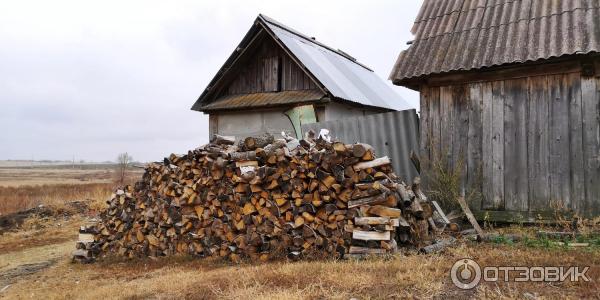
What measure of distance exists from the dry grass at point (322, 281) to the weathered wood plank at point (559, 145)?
1.78 meters

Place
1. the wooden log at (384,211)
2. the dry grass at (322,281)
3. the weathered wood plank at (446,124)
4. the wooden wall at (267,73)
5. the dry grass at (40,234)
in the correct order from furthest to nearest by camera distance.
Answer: the wooden wall at (267,73), the dry grass at (40,234), the weathered wood plank at (446,124), the wooden log at (384,211), the dry grass at (322,281)

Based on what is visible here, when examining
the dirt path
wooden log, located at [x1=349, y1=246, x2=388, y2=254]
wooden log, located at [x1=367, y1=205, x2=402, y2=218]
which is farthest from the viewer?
the dirt path

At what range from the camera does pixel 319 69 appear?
1248 centimetres

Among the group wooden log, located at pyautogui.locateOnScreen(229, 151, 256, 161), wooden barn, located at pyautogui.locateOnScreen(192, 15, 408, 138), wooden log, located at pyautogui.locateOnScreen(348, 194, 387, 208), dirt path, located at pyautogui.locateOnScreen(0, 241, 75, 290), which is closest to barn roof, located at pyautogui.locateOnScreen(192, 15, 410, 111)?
wooden barn, located at pyautogui.locateOnScreen(192, 15, 408, 138)

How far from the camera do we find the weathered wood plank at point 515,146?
22.8 feet

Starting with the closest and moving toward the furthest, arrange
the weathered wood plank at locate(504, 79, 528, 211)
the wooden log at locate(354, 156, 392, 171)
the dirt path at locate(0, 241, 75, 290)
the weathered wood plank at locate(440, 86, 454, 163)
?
the wooden log at locate(354, 156, 392, 171) → the weathered wood plank at locate(504, 79, 528, 211) → the dirt path at locate(0, 241, 75, 290) → the weathered wood plank at locate(440, 86, 454, 163)

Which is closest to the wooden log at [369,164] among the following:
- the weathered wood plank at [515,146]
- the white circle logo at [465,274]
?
the white circle logo at [465,274]

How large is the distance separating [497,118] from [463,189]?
1.33 metres

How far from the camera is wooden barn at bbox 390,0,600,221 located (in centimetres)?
652

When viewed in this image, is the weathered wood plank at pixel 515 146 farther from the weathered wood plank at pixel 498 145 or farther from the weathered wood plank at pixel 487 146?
the weathered wood plank at pixel 487 146

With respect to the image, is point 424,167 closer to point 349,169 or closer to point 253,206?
point 349,169

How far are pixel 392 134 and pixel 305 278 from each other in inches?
184

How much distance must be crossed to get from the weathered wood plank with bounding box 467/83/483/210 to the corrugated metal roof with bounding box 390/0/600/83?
23.0 inches

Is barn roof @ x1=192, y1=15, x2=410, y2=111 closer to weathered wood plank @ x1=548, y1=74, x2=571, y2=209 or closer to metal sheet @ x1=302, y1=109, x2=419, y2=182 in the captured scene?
metal sheet @ x1=302, y1=109, x2=419, y2=182
